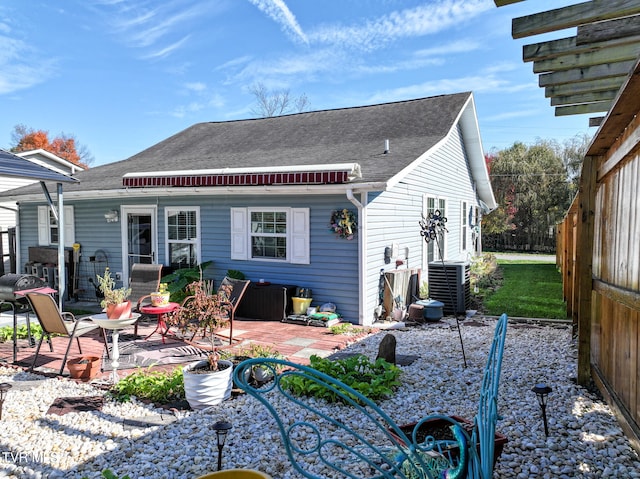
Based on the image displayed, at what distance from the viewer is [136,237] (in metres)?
10.7

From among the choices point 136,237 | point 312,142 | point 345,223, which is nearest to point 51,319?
point 345,223

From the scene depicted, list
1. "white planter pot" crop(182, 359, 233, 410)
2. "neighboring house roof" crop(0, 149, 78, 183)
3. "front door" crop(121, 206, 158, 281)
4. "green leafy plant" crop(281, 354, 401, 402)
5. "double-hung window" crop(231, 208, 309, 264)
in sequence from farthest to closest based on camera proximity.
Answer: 1. "front door" crop(121, 206, 158, 281)
2. "double-hung window" crop(231, 208, 309, 264)
3. "neighboring house roof" crop(0, 149, 78, 183)
4. "green leafy plant" crop(281, 354, 401, 402)
5. "white planter pot" crop(182, 359, 233, 410)

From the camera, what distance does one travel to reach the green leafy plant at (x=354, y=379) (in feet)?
14.0

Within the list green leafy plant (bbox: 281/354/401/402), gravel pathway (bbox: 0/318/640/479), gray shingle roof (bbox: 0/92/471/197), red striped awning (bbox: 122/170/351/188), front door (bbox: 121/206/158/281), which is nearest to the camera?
gravel pathway (bbox: 0/318/640/479)

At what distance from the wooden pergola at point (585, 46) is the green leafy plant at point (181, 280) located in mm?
7113

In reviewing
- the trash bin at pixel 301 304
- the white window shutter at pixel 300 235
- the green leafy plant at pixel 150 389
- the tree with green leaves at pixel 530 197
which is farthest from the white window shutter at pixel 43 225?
the tree with green leaves at pixel 530 197

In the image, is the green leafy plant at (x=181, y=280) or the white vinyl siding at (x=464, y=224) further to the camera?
the white vinyl siding at (x=464, y=224)

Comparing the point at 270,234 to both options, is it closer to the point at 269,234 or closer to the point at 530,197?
the point at 269,234

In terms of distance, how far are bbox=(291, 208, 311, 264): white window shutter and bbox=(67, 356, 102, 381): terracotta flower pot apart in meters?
4.12

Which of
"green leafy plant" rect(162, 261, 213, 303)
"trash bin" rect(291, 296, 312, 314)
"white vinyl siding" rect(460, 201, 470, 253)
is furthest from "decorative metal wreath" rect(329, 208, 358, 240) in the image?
"white vinyl siding" rect(460, 201, 470, 253)

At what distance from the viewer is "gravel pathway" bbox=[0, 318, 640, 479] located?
10.2 feet

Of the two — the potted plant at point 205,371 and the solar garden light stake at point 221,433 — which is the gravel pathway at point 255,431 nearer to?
the potted plant at point 205,371

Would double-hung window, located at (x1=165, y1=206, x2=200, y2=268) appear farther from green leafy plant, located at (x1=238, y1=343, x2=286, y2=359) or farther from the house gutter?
green leafy plant, located at (x1=238, y1=343, x2=286, y2=359)

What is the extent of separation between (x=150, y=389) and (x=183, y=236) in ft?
18.9
